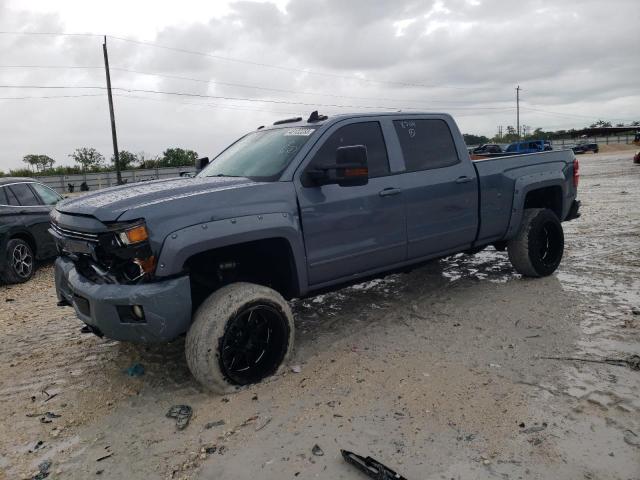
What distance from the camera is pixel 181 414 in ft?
10.5

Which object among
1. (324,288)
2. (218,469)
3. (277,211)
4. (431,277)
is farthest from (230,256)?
(431,277)

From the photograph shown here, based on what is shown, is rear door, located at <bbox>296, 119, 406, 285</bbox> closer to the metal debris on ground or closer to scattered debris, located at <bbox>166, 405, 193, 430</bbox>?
scattered debris, located at <bbox>166, 405, 193, 430</bbox>

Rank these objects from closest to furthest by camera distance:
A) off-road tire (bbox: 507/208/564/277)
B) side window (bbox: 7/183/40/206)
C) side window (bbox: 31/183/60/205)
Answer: off-road tire (bbox: 507/208/564/277) → side window (bbox: 7/183/40/206) → side window (bbox: 31/183/60/205)

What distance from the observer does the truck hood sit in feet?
10.5

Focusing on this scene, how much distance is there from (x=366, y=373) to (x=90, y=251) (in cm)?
206

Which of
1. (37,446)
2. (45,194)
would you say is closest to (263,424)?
(37,446)

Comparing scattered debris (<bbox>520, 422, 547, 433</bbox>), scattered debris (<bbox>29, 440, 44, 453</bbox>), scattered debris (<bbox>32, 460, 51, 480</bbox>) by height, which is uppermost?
→ scattered debris (<bbox>29, 440, 44, 453</bbox>)

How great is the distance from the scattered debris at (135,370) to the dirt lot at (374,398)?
0.06 meters

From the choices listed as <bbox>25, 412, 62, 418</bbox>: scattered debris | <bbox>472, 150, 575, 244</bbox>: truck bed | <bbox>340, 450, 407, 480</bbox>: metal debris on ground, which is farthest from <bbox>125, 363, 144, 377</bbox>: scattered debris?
<bbox>472, 150, 575, 244</bbox>: truck bed

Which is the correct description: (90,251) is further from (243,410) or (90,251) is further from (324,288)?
(324,288)

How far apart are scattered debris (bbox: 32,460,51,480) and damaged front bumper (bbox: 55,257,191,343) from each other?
2.57ft

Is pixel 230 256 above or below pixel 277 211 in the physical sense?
below

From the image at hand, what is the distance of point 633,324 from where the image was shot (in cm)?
422

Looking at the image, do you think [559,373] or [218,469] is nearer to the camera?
[218,469]
